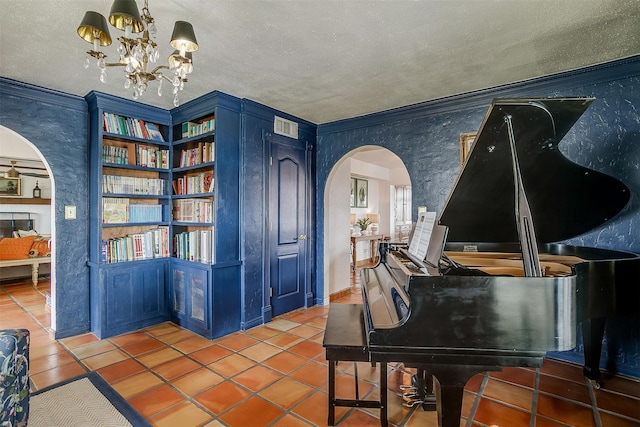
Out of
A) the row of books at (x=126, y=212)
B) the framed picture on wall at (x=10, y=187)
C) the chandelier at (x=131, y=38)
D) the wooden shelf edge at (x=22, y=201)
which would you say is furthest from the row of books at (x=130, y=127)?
the framed picture on wall at (x=10, y=187)

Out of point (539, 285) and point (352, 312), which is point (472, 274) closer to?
point (539, 285)

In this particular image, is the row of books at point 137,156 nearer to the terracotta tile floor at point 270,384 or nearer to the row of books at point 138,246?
the row of books at point 138,246

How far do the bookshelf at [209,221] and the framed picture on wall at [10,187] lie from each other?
5.67 m

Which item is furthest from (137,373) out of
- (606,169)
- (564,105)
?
(606,169)

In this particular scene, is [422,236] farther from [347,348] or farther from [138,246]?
[138,246]

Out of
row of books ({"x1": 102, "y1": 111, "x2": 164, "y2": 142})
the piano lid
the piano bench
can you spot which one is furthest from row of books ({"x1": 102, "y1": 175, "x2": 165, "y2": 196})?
the piano lid

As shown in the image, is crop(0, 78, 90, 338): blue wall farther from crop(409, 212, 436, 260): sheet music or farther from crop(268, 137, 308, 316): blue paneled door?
crop(409, 212, 436, 260): sheet music

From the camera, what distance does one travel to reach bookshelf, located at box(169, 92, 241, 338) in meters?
3.19

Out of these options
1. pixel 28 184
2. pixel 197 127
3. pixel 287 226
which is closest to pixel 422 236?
pixel 287 226

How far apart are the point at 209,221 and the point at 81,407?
1803 millimetres

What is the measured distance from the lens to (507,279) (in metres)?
1.38

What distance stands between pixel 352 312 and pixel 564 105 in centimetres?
169

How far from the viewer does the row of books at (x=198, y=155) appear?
3366 mm

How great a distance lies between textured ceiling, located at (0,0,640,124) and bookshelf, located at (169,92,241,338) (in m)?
0.37
